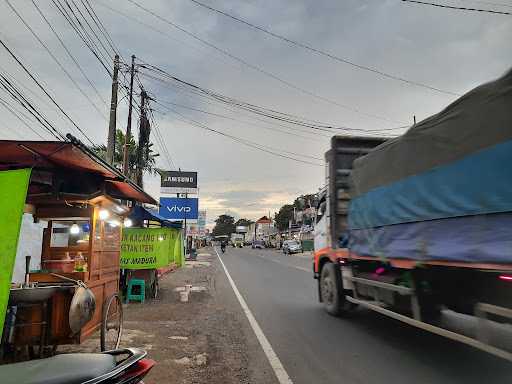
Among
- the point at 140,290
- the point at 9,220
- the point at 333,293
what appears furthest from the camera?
the point at 140,290

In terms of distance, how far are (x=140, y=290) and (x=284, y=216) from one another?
86.9 m

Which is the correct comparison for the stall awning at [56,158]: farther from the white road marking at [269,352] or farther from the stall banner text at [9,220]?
the white road marking at [269,352]

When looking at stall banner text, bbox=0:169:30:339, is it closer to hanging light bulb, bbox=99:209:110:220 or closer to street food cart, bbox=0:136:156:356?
street food cart, bbox=0:136:156:356

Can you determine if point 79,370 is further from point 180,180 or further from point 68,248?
point 180,180

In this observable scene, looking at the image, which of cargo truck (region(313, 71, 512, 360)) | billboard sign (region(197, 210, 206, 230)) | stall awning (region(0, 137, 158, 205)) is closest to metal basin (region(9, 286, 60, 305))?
stall awning (region(0, 137, 158, 205))

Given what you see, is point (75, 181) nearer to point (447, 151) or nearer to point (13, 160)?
point (13, 160)

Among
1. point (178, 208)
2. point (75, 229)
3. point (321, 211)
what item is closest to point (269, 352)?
point (321, 211)

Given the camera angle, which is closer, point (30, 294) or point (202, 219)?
point (30, 294)

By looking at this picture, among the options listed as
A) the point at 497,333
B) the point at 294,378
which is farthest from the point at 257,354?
the point at 497,333

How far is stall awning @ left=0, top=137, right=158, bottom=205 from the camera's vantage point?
4.79 metres

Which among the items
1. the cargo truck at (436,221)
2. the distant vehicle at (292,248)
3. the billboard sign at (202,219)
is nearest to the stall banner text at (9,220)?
the cargo truck at (436,221)

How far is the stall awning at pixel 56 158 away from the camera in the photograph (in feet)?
15.7

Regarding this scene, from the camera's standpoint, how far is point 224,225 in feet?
602

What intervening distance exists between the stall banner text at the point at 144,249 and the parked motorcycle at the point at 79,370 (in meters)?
8.64
